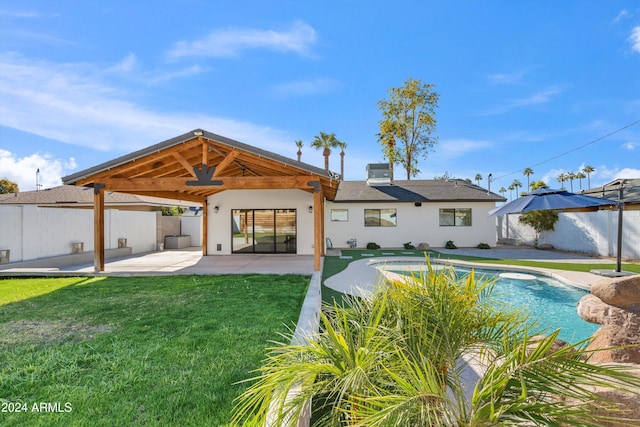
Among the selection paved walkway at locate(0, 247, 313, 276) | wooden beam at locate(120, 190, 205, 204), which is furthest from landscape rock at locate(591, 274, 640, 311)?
wooden beam at locate(120, 190, 205, 204)

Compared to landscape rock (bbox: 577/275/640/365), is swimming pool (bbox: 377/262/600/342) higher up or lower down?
lower down

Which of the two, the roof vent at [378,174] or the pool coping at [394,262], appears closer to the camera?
the pool coping at [394,262]

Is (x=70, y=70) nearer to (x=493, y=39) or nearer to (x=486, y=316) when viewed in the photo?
(x=486, y=316)

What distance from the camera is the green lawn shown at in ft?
9.40

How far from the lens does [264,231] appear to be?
51.0 ft

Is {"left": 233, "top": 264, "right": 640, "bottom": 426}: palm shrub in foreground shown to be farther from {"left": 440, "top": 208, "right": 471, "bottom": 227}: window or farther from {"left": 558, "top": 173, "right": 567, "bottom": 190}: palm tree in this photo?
{"left": 558, "top": 173, "right": 567, "bottom": 190}: palm tree

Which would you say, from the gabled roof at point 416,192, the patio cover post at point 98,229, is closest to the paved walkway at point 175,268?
the patio cover post at point 98,229

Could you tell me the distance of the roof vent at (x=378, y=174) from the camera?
71.2 ft

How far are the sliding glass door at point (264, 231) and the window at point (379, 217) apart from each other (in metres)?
5.56

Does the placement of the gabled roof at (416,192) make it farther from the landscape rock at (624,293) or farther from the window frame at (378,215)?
the landscape rock at (624,293)

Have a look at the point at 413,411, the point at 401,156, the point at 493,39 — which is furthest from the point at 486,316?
the point at 401,156

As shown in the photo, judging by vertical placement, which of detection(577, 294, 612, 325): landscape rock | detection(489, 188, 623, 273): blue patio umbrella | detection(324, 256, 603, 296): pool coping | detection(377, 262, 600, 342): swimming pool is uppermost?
detection(489, 188, 623, 273): blue patio umbrella

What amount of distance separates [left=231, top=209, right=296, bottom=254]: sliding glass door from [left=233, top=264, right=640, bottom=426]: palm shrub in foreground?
12834mm

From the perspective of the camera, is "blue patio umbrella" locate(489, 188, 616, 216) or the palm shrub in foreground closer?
the palm shrub in foreground
